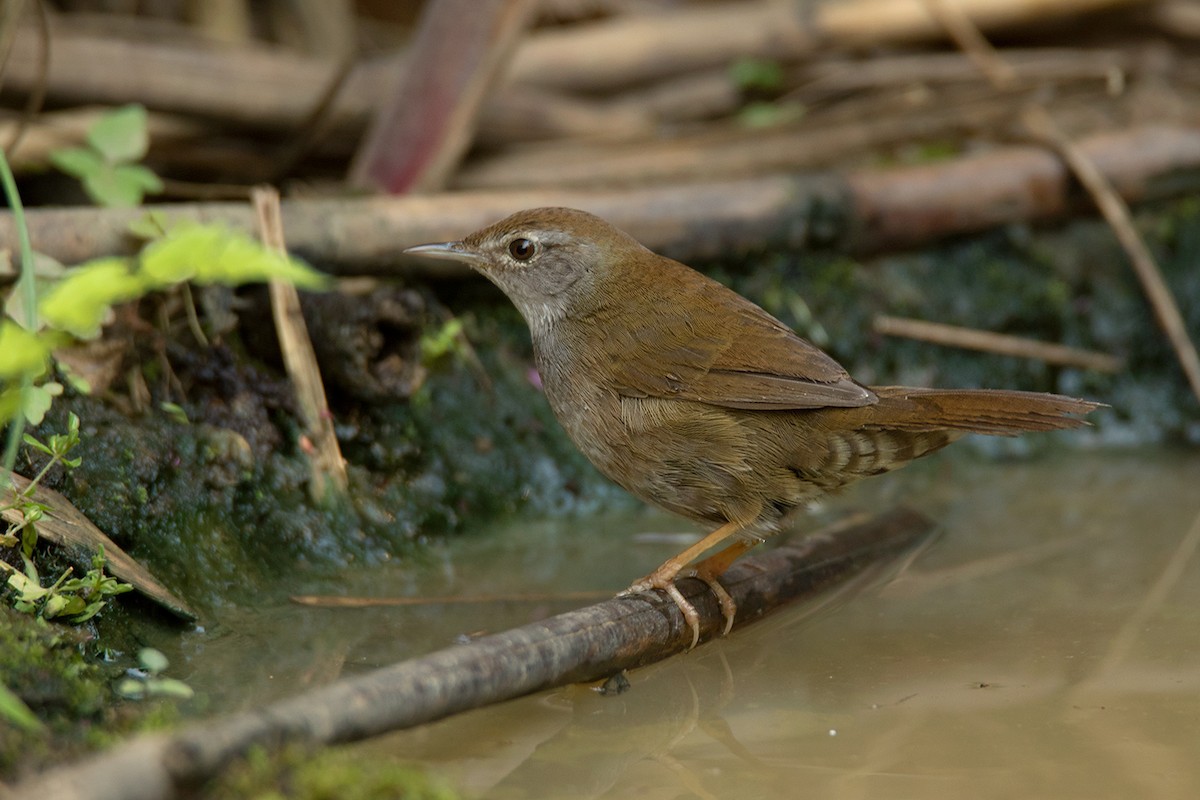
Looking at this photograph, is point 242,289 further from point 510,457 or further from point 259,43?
point 259,43

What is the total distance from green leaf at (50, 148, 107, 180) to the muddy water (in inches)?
64.3

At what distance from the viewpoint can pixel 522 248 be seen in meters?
4.11

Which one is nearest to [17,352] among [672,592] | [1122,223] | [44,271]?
[44,271]

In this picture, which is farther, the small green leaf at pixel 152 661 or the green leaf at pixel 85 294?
the small green leaf at pixel 152 661

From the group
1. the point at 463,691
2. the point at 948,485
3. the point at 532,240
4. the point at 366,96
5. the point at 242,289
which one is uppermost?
the point at 366,96

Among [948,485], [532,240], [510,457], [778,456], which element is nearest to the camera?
[778,456]

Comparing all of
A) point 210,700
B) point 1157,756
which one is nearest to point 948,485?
point 1157,756

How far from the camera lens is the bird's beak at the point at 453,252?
4113mm

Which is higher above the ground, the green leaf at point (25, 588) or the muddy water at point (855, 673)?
the green leaf at point (25, 588)

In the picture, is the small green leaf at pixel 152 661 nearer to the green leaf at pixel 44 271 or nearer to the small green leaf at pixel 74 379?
the small green leaf at pixel 74 379

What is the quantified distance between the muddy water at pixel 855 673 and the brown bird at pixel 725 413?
0.39 m

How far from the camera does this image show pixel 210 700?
9.18ft

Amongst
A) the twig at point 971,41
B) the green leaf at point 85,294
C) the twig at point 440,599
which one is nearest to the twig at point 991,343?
the twig at point 971,41

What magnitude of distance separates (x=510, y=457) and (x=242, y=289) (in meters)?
1.17
